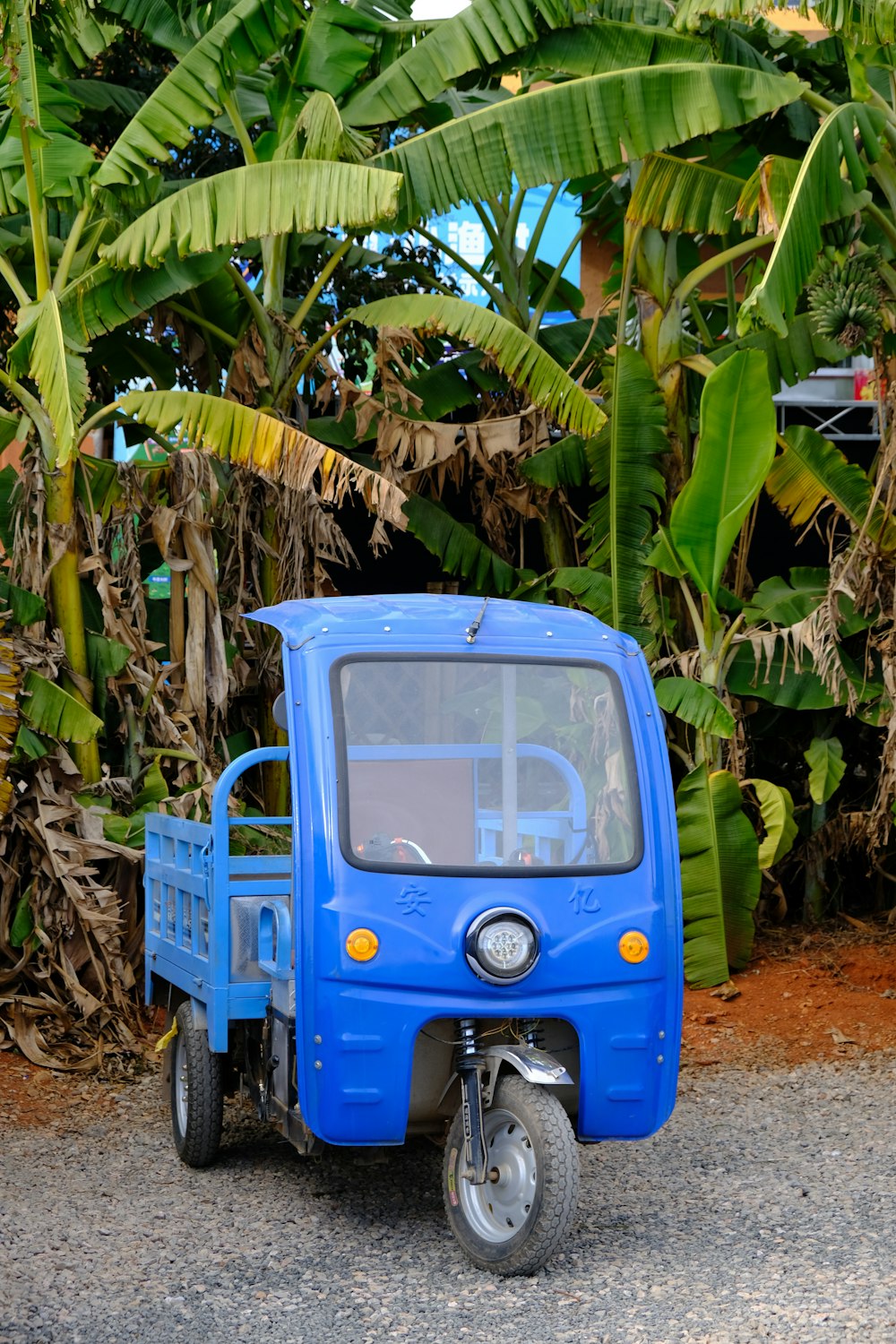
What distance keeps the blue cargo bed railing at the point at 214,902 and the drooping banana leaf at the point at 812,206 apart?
10.8 feet

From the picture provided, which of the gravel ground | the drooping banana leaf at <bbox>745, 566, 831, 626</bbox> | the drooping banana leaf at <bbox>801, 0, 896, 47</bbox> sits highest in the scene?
the drooping banana leaf at <bbox>801, 0, 896, 47</bbox>

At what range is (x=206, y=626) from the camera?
8188 millimetres

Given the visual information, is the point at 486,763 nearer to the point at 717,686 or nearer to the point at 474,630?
the point at 474,630

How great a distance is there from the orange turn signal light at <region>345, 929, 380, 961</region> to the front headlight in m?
0.29

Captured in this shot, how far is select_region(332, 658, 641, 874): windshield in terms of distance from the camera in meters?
4.55

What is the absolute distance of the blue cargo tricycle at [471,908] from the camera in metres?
4.30

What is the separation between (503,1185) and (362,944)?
88 cm

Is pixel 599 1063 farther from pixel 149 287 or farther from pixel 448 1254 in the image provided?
pixel 149 287

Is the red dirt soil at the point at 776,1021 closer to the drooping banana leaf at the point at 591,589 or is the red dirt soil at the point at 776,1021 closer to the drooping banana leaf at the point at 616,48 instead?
the drooping banana leaf at the point at 591,589

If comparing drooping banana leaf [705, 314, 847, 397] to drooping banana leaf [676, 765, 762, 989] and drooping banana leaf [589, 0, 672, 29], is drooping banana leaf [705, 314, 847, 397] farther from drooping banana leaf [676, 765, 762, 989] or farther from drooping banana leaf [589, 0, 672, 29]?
drooping banana leaf [676, 765, 762, 989]

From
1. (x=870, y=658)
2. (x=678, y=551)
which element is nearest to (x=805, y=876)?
(x=870, y=658)

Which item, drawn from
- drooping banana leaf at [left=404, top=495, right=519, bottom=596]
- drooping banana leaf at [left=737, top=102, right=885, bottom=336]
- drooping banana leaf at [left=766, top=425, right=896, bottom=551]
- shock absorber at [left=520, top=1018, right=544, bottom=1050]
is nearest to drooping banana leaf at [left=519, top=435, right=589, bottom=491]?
drooping banana leaf at [left=404, top=495, right=519, bottom=596]

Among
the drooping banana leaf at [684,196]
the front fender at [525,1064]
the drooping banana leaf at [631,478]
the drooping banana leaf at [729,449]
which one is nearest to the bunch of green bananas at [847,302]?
the drooping banana leaf at [729,449]

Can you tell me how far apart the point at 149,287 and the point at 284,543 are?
69.4 inches
